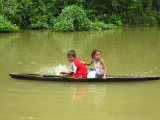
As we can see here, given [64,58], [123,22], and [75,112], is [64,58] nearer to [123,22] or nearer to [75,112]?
[75,112]


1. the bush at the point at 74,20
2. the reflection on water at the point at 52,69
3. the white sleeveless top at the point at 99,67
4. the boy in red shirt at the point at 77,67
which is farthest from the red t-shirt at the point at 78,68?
the bush at the point at 74,20

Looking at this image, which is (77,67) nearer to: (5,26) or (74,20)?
(5,26)

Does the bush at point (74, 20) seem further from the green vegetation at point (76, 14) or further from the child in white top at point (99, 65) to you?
the child in white top at point (99, 65)

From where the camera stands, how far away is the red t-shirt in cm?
545

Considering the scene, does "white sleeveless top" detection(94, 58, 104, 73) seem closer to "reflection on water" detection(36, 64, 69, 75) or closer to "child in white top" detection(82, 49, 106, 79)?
"child in white top" detection(82, 49, 106, 79)

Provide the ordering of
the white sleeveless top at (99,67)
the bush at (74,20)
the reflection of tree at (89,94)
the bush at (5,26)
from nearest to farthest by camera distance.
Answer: the reflection of tree at (89,94) < the white sleeveless top at (99,67) < the bush at (5,26) < the bush at (74,20)

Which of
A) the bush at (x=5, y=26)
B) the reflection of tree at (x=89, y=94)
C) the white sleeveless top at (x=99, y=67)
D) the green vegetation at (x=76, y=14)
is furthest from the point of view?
the green vegetation at (x=76, y=14)

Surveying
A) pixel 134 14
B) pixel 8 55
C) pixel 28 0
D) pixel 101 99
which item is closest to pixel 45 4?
pixel 28 0

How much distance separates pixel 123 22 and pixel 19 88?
49.8ft

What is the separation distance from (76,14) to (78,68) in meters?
10.4

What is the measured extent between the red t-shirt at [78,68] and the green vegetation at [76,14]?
9059 millimetres

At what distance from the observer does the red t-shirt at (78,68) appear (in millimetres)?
5445

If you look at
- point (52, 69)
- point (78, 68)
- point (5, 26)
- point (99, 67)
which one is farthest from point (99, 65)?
point (5, 26)

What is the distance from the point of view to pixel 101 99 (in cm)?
451
